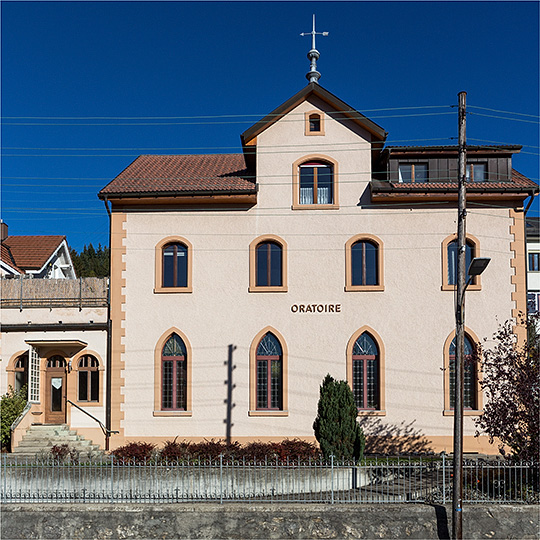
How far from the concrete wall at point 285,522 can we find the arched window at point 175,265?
9636 mm

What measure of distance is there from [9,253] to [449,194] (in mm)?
22453

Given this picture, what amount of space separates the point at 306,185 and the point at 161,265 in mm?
5671

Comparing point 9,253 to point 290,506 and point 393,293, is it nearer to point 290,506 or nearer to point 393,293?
point 393,293

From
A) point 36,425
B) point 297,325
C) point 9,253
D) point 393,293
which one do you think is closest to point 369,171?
point 393,293

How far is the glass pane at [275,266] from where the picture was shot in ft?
73.5

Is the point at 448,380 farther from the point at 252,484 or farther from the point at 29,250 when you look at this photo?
the point at 29,250

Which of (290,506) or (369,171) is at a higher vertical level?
(369,171)

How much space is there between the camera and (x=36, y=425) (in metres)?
22.1

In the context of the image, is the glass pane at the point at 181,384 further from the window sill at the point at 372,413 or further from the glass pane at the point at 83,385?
the window sill at the point at 372,413

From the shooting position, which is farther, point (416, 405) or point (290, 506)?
point (416, 405)

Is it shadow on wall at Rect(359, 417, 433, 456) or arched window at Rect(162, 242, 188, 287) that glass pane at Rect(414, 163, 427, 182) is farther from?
arched window at Rect(162, 242, 188, 287)

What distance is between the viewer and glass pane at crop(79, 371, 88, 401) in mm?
22438

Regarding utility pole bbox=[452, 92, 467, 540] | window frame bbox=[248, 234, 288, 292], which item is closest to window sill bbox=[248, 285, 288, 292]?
window frame bbox=[248, 234, 288, 292]

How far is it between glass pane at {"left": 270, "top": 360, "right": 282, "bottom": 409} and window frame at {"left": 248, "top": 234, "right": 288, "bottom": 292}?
8.03 ft
